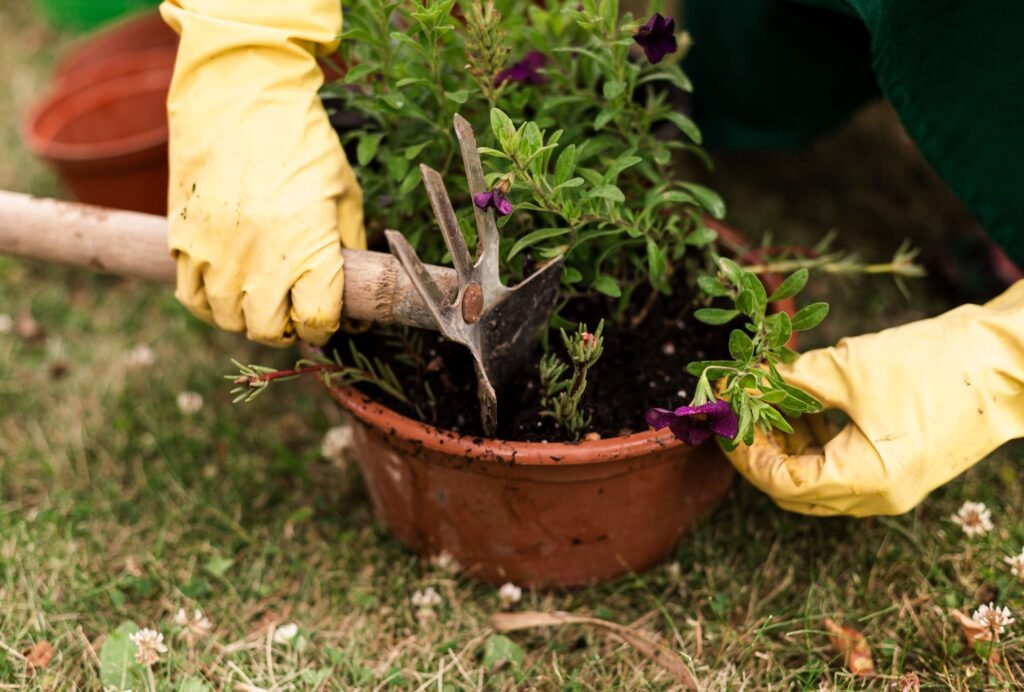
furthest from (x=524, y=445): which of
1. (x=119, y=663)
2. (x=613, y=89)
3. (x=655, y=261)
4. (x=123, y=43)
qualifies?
(x=123, y=43)

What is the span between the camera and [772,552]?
1712 mm

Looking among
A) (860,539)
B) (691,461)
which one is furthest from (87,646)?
(860,539)

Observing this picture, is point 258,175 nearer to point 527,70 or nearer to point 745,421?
point 527,70

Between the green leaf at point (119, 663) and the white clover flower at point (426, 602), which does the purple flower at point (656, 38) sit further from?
the green leaf at point (119, 663)

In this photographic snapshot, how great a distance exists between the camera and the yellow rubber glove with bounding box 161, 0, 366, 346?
1.41 m

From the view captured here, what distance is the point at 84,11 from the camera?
11.8 feet

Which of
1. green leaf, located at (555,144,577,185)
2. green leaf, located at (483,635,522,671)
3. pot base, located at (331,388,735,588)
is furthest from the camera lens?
green leaf, located at (483,635,522,671)

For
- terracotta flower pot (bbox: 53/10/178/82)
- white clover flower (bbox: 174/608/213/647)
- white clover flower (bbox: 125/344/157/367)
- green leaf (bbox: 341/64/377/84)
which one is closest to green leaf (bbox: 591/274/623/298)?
green leaf (bbox: 341/64/377/84)

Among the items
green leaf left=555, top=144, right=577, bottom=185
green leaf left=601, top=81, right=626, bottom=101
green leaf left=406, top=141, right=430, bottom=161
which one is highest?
green leaf left=601, top=81, right=626, bottom=101

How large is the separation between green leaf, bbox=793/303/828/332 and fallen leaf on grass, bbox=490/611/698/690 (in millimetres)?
584

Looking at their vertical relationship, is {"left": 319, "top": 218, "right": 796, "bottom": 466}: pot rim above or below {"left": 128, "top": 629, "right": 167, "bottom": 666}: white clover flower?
above

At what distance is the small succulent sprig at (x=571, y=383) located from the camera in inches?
52.4

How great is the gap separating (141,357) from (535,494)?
3.90 ft

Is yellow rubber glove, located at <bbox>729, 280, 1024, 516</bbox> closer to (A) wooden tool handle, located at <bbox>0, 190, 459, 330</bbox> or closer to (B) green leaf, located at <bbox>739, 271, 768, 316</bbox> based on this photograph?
(B) green leaf, located at <bbox>739, 271, 768, 316</bbox>
